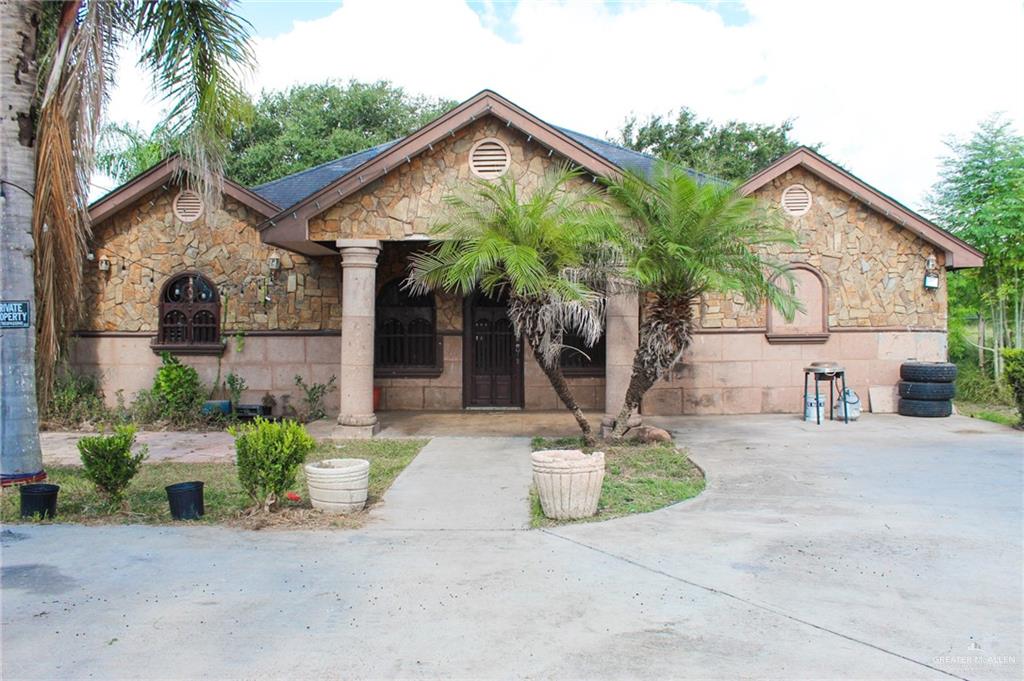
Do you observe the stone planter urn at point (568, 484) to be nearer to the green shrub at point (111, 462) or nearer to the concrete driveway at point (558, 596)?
the concrete driveway at point (558, 596)

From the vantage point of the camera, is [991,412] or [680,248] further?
[991,412]

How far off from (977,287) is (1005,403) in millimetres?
4145

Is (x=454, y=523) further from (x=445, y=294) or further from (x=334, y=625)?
(x=445, y=294)

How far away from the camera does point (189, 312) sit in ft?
48.1

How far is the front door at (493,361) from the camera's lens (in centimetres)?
1548

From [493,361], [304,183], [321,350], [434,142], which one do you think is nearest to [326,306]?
[321,350]

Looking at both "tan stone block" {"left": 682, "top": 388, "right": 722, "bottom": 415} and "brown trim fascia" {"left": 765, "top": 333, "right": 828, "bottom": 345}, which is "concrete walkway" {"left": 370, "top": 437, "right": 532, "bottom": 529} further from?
"brown trim fascia" {"left": 765, "top": 333, "right": 828, "bottom": 345}

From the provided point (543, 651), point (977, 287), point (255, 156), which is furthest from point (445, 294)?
point (255, 156)

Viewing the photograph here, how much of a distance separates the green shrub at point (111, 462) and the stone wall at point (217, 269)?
278 inches

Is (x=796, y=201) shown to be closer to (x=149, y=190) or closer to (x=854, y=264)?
(x=854, y=264)

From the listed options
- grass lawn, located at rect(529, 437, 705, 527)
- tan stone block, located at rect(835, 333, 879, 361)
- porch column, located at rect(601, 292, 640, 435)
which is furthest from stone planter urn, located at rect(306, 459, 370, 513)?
tan stone block, located at rect(835, 333, 879, 361)

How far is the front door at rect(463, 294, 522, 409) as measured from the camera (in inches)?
609

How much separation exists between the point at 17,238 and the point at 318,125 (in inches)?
974

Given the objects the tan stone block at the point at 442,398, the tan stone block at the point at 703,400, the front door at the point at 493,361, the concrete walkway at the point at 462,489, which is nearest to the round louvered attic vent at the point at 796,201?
A: the tan stone block at the point at 703,400
